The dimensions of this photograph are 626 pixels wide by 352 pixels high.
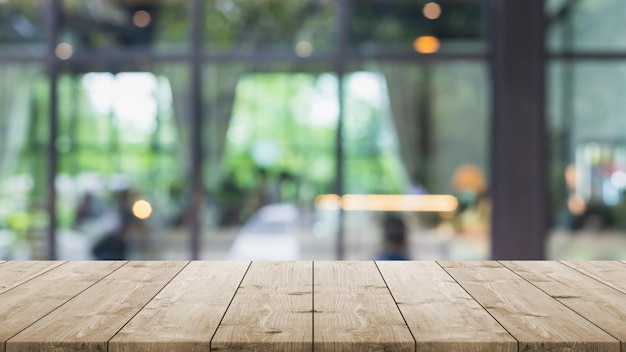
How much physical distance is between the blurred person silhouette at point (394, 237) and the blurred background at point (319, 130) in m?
0.01

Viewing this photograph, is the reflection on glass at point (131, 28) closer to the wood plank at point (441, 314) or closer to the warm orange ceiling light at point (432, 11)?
the warm orange ceiling light at point (432, 11)

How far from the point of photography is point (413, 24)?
728 cm

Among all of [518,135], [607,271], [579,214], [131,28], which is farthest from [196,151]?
[607,271]

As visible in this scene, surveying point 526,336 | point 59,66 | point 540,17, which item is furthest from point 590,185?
point 526,336

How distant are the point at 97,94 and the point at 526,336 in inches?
240

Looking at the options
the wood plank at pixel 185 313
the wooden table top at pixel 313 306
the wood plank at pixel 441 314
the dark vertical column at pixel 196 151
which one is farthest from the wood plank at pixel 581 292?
the dark vertical column at pixel 196 151

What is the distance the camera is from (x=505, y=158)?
725 cm

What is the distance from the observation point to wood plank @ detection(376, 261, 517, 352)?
178 centimetres

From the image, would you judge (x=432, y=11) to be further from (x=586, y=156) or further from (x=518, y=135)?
(x=586, y=156)

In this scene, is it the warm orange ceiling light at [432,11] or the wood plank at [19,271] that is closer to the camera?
the wood plank at [19,271]

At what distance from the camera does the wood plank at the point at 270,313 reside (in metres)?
1.78

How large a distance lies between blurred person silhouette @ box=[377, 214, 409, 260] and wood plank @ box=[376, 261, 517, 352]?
4.46 metres

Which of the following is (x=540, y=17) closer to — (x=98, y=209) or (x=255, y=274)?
(x=98, y=209)

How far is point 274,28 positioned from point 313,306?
544cm
